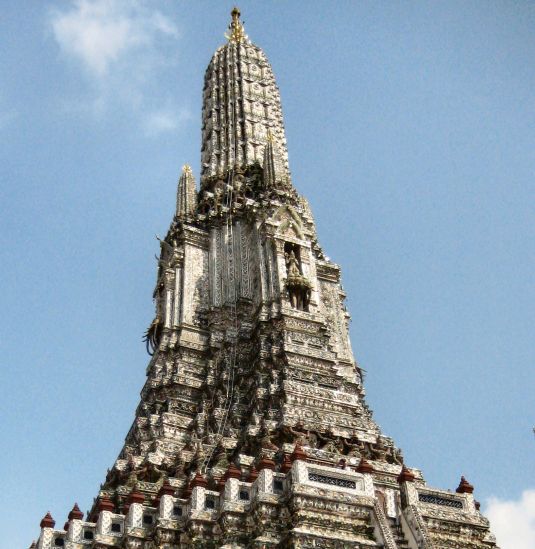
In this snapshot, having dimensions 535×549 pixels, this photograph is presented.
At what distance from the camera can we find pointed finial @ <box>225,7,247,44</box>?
63656mm

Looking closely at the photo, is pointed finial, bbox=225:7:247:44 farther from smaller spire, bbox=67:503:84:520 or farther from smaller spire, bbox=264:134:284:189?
smaller spire, bbox=67:503:84:520

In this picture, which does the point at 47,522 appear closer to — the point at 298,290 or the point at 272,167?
the point at 298,290

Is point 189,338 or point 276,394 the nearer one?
point 276,394

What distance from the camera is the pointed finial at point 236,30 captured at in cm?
6366

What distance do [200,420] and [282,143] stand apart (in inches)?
902

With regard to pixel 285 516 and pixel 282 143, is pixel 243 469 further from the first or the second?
pixel 282 143

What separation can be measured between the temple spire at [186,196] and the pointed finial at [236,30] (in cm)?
1377

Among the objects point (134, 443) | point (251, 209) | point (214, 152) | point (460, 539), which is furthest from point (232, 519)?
point (214, 152)

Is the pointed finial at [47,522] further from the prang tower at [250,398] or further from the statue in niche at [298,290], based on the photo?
the statue in niche at [298,290]

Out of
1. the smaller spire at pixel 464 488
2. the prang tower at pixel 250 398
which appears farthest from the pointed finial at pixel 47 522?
the smaller spire at pixel 464 488

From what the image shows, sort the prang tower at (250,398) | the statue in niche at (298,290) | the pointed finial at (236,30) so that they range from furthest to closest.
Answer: the pointed finial at (236,30)
the statue in niche at (298,290)
the prang tower at (250,398)

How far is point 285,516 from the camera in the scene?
26.4m

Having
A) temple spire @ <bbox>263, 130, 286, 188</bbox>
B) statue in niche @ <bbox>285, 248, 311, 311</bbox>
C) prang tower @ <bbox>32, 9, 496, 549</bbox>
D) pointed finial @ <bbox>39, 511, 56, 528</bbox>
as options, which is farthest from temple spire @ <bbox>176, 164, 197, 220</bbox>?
pointed finial @ <bbox>39, 511, 56, 528</bbox>

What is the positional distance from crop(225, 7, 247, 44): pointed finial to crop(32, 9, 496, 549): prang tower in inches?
19.3
